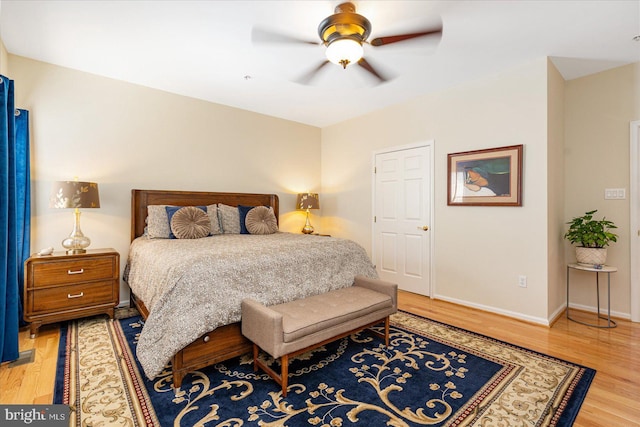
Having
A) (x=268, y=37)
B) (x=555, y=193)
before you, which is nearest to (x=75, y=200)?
(x=268, y=37)

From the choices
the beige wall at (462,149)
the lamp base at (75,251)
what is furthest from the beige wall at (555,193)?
the lamp base at (75,251)

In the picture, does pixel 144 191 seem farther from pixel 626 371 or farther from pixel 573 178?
pixel 573 178

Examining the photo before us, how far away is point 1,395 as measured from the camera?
1.88 meters

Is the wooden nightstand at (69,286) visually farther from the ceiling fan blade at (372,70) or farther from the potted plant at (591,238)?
the potted plant at (591,238)

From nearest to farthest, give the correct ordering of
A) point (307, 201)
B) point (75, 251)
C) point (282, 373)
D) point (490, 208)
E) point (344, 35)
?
1. point (282, 373)
2. point (344, 35)
3. point (75, 251)
4. point (490, 208)
5. point (307, 201)

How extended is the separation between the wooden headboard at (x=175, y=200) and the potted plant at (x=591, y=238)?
3.97 m

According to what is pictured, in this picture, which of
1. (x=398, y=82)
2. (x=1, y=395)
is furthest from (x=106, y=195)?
(x=398, y=82)

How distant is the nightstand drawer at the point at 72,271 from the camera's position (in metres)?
2.74

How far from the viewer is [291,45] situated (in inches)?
107

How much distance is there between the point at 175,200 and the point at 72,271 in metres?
1.36

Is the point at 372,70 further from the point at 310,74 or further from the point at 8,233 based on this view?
the point at 8,233

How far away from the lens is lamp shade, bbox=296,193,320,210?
16.5ft

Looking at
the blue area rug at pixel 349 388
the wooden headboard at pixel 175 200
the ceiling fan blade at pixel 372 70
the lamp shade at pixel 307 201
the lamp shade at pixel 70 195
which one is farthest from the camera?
the lamp shade at pixel 307 201

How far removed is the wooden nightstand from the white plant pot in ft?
15.8
